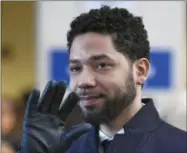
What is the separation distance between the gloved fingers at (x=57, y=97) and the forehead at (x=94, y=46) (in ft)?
0.36

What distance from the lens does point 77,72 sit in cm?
209

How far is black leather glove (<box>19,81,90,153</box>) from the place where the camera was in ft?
6.81

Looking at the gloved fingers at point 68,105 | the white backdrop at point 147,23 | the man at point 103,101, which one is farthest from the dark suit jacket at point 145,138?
the white backdrop at point 147,23

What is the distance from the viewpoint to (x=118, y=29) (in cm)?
213

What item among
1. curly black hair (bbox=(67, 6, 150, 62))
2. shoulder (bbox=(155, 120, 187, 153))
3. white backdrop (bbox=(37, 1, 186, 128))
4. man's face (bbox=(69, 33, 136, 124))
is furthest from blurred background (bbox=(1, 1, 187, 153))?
shoulder (bbox=(155, 120, 187, 153))

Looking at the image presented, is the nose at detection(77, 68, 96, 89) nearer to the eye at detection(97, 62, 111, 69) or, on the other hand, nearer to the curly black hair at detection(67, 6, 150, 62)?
the eye at detection(97, 62, 111, 69)

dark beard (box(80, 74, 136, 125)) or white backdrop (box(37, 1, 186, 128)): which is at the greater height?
white backdrop (box(37, 1, 186, 128))

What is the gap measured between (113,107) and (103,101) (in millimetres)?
41

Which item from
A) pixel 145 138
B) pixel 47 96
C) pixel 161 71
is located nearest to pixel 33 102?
pixel 47 96

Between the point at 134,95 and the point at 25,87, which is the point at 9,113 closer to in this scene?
the point at 134,95

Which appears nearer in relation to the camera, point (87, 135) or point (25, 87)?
point (87, 135)

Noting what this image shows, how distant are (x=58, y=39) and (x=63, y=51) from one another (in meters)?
0.08

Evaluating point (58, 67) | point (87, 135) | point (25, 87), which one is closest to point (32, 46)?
point (25, 87)

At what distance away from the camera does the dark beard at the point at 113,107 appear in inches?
81.2
